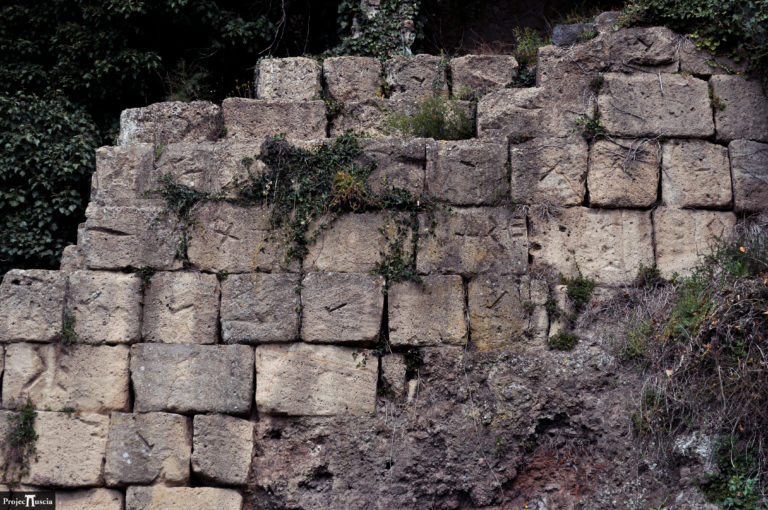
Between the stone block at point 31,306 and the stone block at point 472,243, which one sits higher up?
the stone block at point 472,243

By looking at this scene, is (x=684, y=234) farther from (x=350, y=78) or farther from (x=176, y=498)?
(x=176, y=498)

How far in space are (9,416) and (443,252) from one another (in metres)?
3.60

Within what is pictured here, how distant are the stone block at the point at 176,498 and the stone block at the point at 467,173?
2.92 meters

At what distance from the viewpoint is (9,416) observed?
649 cm

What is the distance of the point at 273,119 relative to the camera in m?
7.42

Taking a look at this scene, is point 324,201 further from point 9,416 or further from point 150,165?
point 9,416

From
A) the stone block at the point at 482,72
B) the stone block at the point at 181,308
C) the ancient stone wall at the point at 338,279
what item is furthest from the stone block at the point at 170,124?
the stone block at the point at 482,72

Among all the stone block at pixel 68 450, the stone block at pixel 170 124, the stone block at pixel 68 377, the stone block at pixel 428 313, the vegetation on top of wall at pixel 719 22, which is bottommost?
the stone block at pixel 68 450

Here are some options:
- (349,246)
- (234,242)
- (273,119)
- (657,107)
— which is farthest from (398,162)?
(657,107)

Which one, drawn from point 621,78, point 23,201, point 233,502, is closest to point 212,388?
point 233,502

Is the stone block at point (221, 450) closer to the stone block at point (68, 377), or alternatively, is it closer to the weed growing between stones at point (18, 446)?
the stone block at point (68, 377)

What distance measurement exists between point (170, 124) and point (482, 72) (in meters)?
2.84

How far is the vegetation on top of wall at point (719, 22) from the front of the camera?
711cm

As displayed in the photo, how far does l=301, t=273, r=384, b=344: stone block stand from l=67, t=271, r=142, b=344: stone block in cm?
135
